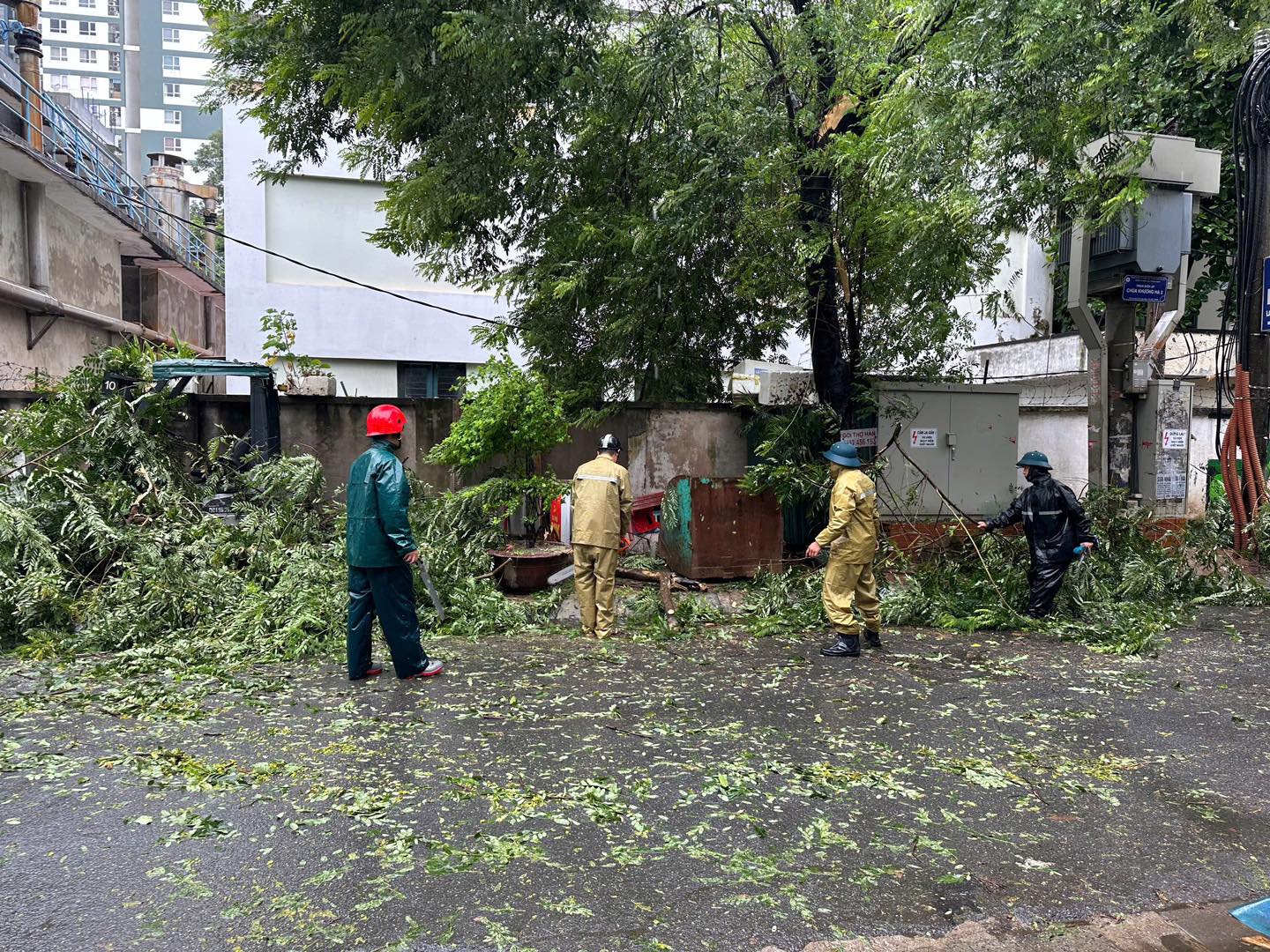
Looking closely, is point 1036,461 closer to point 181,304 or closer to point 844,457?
point 844,457

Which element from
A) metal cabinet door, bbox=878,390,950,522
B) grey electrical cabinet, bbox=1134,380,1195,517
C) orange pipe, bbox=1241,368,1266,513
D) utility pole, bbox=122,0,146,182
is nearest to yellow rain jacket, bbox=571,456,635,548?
metal cabinet door, bbox=878,390,950,522

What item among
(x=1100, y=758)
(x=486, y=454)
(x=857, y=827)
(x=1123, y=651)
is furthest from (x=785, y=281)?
(x=857, y=827)

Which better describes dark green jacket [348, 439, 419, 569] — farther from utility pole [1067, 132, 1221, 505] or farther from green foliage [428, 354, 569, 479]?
utility pole [1067, 132, 1221, 505]

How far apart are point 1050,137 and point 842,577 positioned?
4.44 metres

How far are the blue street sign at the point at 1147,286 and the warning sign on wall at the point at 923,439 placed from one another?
2598 mm

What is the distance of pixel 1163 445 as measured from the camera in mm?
11234

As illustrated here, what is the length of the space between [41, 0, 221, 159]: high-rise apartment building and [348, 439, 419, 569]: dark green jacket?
81516 mm

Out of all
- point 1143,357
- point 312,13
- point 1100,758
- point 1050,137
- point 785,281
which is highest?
point 312,13

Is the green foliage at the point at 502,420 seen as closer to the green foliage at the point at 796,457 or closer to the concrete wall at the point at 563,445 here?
the concrete wall at the point at 563,445

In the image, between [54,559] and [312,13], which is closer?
[54,559]

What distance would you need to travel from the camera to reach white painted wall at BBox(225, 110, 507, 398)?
66.0ft

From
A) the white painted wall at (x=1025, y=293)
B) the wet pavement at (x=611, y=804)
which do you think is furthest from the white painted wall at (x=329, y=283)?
the wet pavement at (x=611, y=804)

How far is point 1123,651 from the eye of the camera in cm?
766

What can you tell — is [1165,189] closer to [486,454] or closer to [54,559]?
[486,454]
